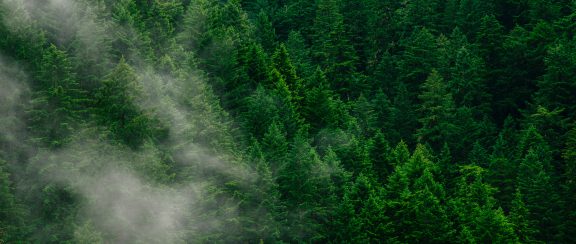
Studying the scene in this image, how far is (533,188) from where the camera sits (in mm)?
48531

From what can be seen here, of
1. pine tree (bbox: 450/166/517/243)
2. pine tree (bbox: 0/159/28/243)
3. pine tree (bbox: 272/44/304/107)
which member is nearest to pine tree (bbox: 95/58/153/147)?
pine tree (bbox: 0/159/28/243)

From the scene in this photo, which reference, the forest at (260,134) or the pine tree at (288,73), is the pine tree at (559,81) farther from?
the pine tree at (288,73)

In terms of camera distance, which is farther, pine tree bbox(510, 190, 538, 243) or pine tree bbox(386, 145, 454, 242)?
pine tree bbox(510, 190, 538, 243)

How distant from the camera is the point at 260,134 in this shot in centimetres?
4862

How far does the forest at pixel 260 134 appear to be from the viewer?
36719 mm

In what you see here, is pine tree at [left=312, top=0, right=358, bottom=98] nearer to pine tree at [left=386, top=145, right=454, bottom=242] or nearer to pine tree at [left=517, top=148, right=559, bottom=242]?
Answer: pine tree at [left=386, top=145, right=454, bottom=242]

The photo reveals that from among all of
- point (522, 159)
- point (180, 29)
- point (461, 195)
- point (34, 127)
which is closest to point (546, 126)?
point (522, 159)

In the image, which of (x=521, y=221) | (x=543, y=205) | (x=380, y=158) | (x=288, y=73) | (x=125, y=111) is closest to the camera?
(x=125, y=111)

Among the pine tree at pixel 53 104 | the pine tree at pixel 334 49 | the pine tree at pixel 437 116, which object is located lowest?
the pine tree at pixel 437 116

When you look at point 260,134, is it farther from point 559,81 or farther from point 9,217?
point 559,81

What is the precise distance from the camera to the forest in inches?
1446

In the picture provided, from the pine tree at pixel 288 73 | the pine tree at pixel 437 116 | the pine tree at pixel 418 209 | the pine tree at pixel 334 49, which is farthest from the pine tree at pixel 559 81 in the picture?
the pine tree at pixel 288 73

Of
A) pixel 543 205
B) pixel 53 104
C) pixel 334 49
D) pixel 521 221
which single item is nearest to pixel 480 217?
pixel 521 221

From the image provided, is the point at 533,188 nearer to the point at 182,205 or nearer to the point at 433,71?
the point at 433,71
